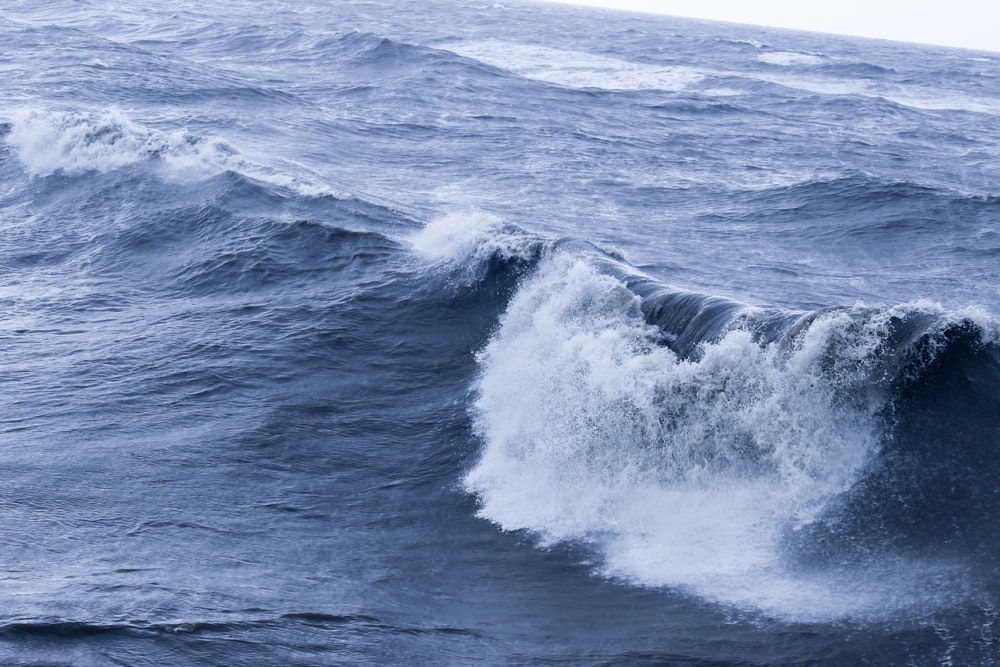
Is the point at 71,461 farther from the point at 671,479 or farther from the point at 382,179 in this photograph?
the point at 382,179

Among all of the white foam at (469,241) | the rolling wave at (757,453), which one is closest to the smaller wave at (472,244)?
the white foam at (469,241)

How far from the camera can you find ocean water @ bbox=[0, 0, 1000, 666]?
28.0ft

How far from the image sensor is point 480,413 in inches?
508

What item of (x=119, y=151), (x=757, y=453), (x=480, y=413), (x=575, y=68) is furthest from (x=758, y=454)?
(x=575, y=68)

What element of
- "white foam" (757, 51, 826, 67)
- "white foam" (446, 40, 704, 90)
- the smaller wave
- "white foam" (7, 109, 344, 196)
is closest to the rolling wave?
the smaller wave

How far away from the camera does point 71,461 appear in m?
11.3

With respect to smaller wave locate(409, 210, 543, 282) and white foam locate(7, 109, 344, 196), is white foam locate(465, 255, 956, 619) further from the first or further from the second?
white foam locate(7, 109, 344, 196)

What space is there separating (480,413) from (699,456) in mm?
3212

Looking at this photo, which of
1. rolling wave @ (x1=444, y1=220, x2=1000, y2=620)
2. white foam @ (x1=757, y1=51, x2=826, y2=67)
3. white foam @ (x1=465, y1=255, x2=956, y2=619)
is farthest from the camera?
white foam @ (x1=757, y1=51, x2=826, y2=67)

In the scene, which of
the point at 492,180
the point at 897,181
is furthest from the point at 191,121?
the point at 897,181

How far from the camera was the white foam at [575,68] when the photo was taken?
157 ft

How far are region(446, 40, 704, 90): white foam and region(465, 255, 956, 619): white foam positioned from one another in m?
35.4

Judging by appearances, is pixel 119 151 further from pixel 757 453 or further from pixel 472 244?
pixel 757 453

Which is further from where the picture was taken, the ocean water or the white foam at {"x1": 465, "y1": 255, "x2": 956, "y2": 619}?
the white foam at {"x1": 465, "y1": 255, "x2": 956, "y2": 619}
